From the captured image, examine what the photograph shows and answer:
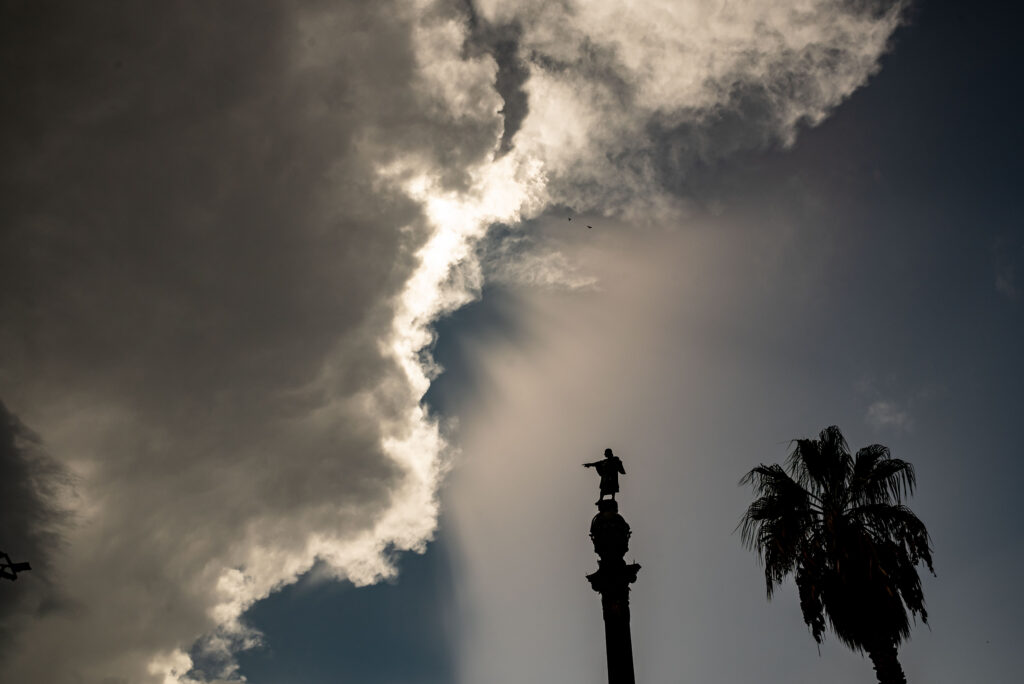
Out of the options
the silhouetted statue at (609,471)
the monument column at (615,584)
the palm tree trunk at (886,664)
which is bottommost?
the palm tree trunk at (886,664)

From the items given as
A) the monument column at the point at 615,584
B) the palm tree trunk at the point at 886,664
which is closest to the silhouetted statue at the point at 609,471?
the monument column at the point at 615,584

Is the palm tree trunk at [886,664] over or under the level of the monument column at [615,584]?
under

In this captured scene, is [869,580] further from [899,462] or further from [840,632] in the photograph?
[899,462]

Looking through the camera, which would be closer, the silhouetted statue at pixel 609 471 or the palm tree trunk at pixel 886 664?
the palm tree trunk at pixel 886 664

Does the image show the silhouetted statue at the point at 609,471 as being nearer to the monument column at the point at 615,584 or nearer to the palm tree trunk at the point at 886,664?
the monument column at the point at 615,584

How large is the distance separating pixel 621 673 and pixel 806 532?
541cm

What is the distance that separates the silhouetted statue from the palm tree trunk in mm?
6864

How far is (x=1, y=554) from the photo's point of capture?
97.5 feet

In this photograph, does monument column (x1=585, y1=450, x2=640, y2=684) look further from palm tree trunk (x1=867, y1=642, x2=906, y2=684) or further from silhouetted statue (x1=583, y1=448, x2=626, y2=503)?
palm tree trunk (x1=867, y1=642, x2=906, y2=684)

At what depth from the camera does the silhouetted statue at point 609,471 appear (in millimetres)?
19047

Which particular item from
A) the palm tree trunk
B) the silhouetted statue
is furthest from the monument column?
the palm tree trunk

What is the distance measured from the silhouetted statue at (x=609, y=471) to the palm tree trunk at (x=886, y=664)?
686 cm

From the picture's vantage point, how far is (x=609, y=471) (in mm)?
19328

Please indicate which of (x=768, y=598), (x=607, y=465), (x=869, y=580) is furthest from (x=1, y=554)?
(x=869, y=580)
